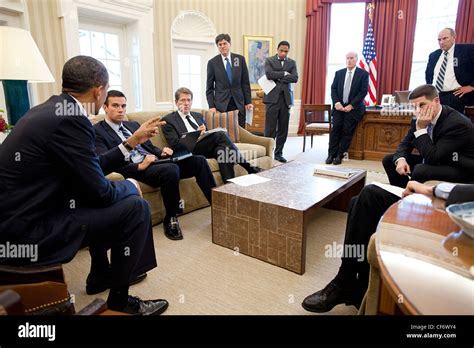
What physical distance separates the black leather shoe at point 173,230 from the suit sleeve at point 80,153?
109cm

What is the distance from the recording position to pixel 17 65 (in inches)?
92.5

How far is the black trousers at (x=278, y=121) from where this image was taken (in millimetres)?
4656

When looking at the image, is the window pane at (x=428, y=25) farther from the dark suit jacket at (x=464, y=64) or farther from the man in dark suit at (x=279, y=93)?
the man in dark suit at (x=279, y=93)

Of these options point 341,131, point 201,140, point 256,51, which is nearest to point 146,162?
point 201,140

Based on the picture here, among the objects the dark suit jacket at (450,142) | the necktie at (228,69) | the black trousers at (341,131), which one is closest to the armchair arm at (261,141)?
the necktie at (228,69)

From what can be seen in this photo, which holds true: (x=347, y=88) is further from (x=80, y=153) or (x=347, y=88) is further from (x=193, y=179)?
(x=80, y=153)

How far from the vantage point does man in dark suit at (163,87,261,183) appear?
3051 mm

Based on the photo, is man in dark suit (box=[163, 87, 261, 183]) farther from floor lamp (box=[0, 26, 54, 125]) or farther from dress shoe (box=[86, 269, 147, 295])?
dress shoe (box=[86, 269, 147, 295])

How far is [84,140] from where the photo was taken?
133 cm

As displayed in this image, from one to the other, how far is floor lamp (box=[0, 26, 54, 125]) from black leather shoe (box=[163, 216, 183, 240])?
1428mm

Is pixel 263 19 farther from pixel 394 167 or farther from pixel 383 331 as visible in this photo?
pixel 383 331

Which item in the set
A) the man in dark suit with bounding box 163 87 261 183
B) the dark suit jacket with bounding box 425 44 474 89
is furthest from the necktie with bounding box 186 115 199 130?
the dark suit jacket with bounding box 425 44 474 89

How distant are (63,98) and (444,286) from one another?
56.7 inches

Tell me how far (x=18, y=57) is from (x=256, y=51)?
17.3 ft
